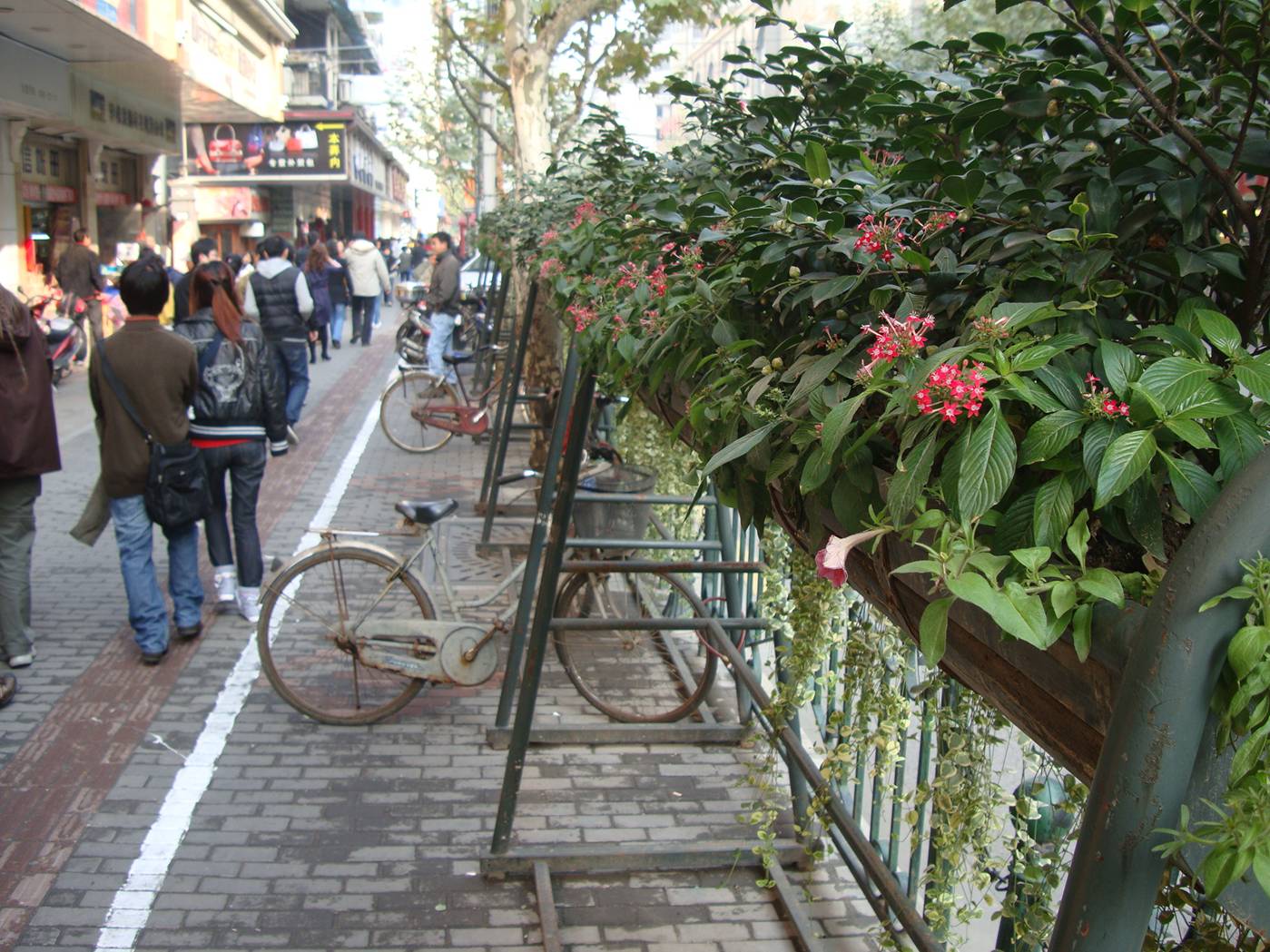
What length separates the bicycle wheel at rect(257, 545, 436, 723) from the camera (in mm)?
5438

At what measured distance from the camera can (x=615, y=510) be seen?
5.55m

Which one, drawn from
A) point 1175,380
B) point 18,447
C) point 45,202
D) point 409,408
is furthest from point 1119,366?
point 45,202

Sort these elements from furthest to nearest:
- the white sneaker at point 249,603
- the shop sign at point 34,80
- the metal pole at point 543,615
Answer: the shop sign at point 34,80
the white sneaker at point 249,603
the metal pole at point 543,615

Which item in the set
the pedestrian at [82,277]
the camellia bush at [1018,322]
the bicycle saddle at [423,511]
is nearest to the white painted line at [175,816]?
the bicycle saddle at [423,511]

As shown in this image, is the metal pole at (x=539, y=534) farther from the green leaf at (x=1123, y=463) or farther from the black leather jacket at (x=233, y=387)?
the green leaf at (x=1123, y=463)

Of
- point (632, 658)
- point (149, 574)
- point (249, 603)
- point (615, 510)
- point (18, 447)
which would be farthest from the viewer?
point (249, 603)

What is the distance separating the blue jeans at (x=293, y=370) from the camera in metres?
11.1

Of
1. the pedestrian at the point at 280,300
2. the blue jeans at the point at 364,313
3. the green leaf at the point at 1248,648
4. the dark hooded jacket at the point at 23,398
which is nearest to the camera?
the green leaf at the point at 1248,648

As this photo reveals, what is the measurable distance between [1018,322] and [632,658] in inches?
197

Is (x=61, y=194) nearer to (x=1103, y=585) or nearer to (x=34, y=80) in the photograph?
(x=34, y=80)

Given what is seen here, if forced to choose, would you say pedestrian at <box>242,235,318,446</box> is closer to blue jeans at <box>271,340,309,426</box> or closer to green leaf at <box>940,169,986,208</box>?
blue jeans at <box>271,340,309,426</box>

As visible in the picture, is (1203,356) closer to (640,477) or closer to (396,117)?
(640,477)

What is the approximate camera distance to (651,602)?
Answer: 6.53 m

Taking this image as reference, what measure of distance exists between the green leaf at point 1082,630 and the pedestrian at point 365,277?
18610 millimetres
